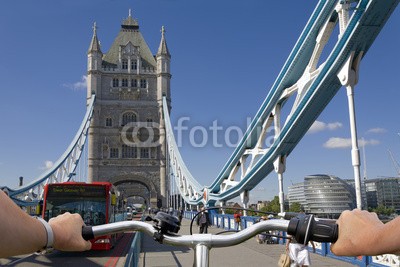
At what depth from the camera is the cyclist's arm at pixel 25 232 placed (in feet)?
3.72

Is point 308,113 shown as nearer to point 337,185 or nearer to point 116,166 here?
point 116,166

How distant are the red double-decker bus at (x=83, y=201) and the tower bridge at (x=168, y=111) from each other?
724 cm

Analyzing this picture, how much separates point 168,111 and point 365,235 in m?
58.0

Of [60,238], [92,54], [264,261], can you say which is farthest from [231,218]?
[92,54]

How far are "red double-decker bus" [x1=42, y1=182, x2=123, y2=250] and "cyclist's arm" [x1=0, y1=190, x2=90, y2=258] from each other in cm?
1272

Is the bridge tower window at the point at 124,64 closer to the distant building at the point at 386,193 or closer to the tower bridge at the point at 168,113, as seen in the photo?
the tower bridge at the point at 168,113

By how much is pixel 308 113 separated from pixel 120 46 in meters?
49.5

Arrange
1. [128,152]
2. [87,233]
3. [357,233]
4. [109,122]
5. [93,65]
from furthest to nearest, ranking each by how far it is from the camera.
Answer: [93,65], [109,122], [128,152], [87,233], [357,233]

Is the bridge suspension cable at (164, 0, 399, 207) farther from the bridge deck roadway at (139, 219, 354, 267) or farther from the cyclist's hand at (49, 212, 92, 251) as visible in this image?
the cyclist's hand at (49, 212, 92, 251)

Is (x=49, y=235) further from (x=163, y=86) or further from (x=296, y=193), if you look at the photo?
(x=296, y=193)

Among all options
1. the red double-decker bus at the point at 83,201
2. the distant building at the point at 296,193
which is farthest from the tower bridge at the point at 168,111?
the distant building at the point at 296,193

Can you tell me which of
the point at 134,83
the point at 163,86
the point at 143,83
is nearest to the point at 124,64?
the point at 134,83

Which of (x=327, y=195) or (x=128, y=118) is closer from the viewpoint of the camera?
(x=128, y=118)

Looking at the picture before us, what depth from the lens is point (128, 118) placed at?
190 ft
